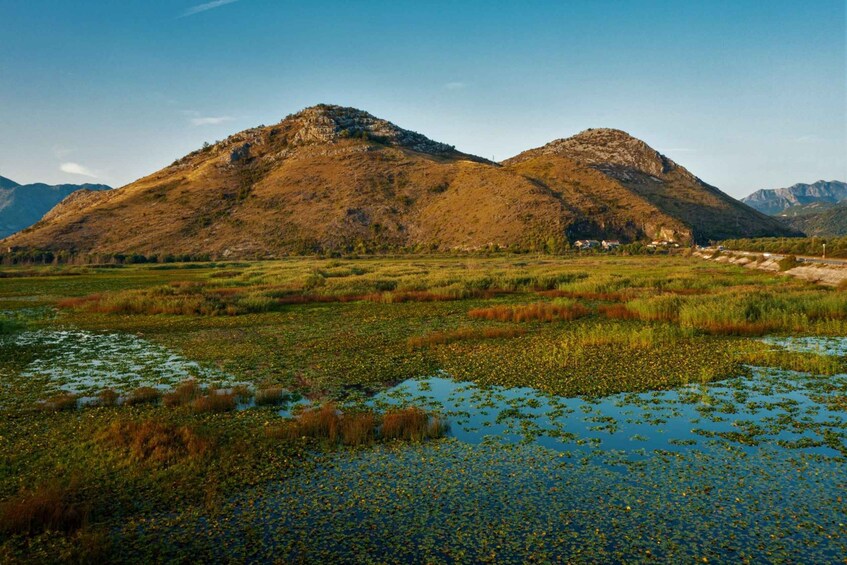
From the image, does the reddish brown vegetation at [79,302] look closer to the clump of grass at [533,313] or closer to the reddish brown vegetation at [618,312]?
the clump of grass at [533,313]

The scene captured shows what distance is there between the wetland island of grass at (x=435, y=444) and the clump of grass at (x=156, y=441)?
65 mm

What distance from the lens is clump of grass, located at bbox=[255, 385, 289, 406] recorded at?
15102 millimetres

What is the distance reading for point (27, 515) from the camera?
8.35 m

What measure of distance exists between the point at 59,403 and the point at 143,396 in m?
2.12

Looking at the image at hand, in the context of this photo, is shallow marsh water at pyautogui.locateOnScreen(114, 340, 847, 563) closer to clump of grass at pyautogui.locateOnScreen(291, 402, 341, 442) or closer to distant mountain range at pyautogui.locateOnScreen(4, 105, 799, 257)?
clump of grass at pyautogui.locateOnScreen(291, 402, 341, 442)

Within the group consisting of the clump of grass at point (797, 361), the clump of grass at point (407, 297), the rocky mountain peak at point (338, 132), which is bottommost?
the clump of grass at point (797, 361)

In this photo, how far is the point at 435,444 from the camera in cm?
1202

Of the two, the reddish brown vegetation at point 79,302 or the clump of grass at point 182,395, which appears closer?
the clump of grass at point 182,395

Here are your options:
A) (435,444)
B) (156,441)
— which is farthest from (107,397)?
(435,444)

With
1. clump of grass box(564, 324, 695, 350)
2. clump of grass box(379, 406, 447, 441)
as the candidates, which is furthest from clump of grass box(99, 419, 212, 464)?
clump of grass box(564, 324, 695, 350)

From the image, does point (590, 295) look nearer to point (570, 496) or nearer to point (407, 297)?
point (407, 297)

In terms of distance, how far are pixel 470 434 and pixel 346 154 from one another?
161976 mm

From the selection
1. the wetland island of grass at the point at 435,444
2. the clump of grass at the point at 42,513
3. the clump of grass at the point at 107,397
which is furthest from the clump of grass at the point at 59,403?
the clump of grass at the point at 42,513

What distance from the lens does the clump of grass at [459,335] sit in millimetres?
23336
